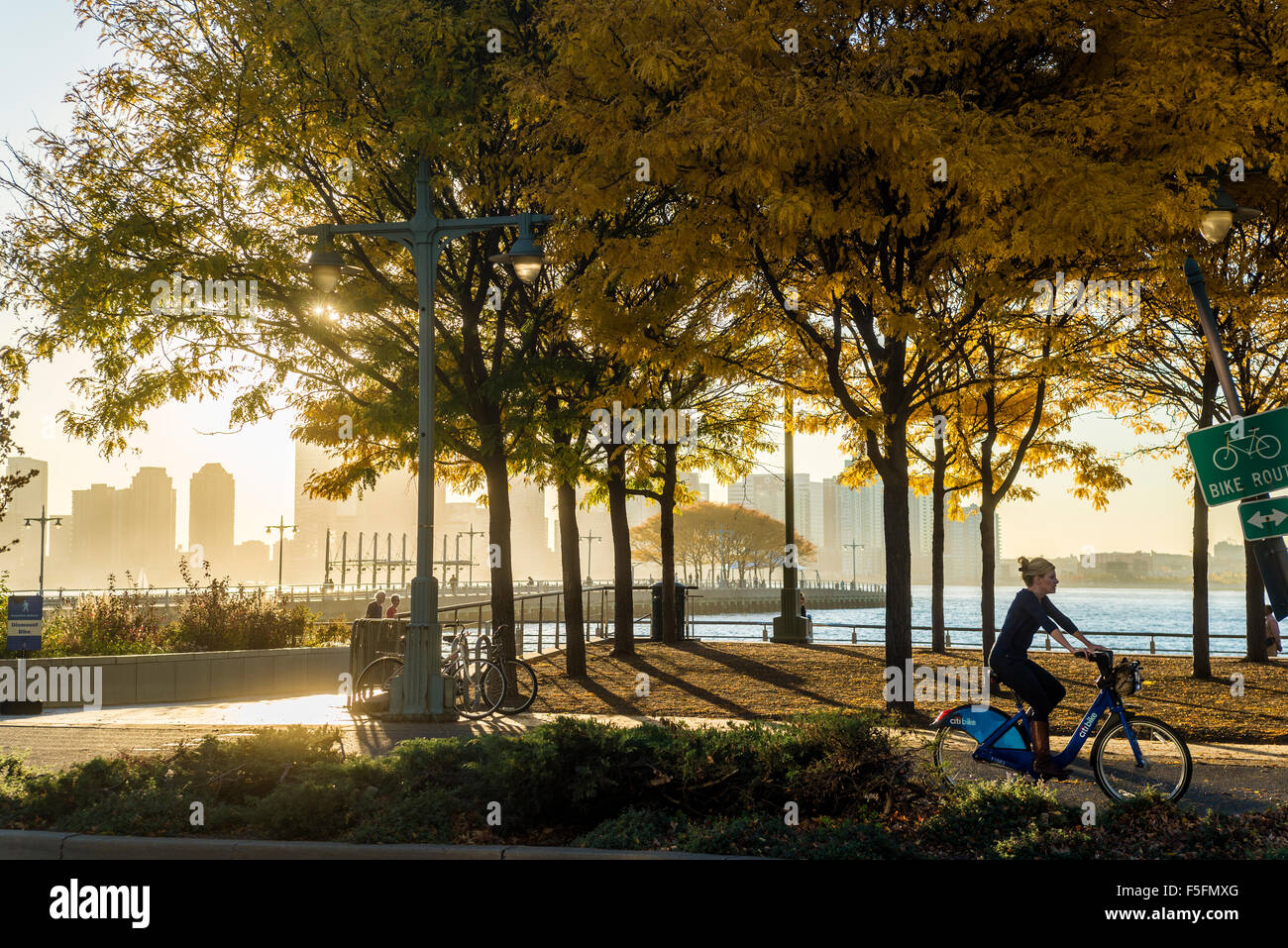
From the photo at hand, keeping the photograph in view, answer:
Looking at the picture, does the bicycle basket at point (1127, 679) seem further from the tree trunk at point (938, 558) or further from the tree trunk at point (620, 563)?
the tree trunk at point (938, 558)

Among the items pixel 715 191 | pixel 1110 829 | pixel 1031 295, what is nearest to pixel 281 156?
pixel 715 191

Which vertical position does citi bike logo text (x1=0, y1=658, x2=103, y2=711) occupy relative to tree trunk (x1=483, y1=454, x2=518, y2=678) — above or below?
below

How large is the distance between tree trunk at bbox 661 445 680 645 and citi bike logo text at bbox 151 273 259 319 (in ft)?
35.9

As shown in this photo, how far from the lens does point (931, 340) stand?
11.8 m

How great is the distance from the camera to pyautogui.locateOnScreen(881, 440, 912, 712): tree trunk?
13008 mm

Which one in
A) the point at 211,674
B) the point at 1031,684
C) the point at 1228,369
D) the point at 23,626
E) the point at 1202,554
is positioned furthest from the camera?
the point at 211,674

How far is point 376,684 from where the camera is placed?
14609mm

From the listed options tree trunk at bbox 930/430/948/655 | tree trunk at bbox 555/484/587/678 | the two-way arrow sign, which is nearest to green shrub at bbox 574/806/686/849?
the two-way arrow sign

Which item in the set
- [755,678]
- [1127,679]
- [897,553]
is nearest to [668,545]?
[755,678]

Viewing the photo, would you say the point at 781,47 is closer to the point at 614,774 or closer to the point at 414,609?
the point at 414,609

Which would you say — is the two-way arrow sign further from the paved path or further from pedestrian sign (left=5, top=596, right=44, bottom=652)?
pedestrian sign (left=5, top=596, right=44, bottom=652)

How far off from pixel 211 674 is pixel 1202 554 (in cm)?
1679

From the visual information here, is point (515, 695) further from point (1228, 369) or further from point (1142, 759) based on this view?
point (1228, 369)

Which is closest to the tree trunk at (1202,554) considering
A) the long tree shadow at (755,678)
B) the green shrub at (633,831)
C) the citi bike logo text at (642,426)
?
the long tree shadow at (755,678)
